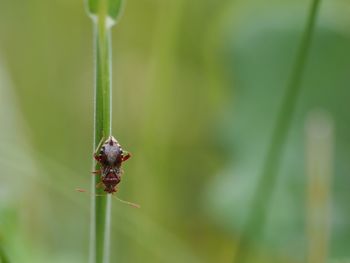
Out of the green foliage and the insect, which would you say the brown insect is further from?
the green foliage

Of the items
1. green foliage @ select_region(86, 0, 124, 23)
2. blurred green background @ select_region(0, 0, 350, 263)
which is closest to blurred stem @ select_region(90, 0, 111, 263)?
green foliage @ select_region(86, 0, 124, 23)

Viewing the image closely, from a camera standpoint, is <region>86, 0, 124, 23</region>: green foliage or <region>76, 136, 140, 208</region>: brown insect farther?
<region>76, 136, 140, 208</region>: brown insect

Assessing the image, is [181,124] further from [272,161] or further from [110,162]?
[110,162]

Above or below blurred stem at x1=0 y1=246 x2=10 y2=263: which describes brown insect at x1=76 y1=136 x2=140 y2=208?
above

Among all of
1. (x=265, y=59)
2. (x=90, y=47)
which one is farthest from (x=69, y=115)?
(x=265, y=59)

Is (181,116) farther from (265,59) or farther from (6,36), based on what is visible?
(6,36)
